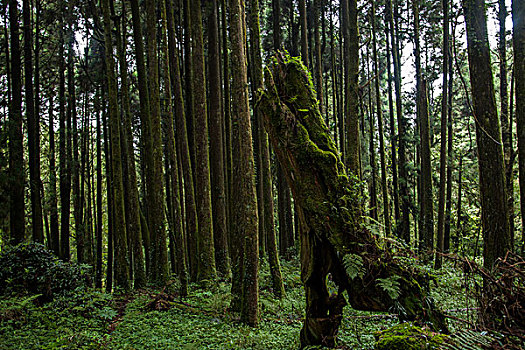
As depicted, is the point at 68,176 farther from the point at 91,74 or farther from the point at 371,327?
the point at 371,327

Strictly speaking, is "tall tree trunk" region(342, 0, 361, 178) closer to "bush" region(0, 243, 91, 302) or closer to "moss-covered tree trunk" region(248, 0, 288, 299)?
"moss-covered tree trunk" region(248, 0, 288, 299)

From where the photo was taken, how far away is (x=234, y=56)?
25.1 feet

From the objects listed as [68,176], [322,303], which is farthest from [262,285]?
[68,176]

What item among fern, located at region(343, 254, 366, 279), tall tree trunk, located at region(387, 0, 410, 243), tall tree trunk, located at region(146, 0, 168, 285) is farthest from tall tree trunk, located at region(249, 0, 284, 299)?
tall tree trunk, located at region(387, 0, 410, 243)

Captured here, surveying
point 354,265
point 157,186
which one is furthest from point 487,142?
point 157,186

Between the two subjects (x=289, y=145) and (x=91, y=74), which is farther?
(x=91, y=74)

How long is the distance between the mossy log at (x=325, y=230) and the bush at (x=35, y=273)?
24.9 ft

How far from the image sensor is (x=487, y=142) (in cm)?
616

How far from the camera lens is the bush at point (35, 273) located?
9.16 meters

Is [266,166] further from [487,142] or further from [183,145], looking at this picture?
[487,142]

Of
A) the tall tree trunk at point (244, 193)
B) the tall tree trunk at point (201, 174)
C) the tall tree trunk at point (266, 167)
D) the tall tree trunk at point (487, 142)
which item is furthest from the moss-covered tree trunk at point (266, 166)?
the tall tree trunk at point (487, 142)

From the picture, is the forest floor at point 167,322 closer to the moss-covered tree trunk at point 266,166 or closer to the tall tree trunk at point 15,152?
the moss-covered tree trunk at point 266,166

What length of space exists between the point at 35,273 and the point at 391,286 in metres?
9.20

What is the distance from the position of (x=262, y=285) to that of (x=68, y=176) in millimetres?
11807
